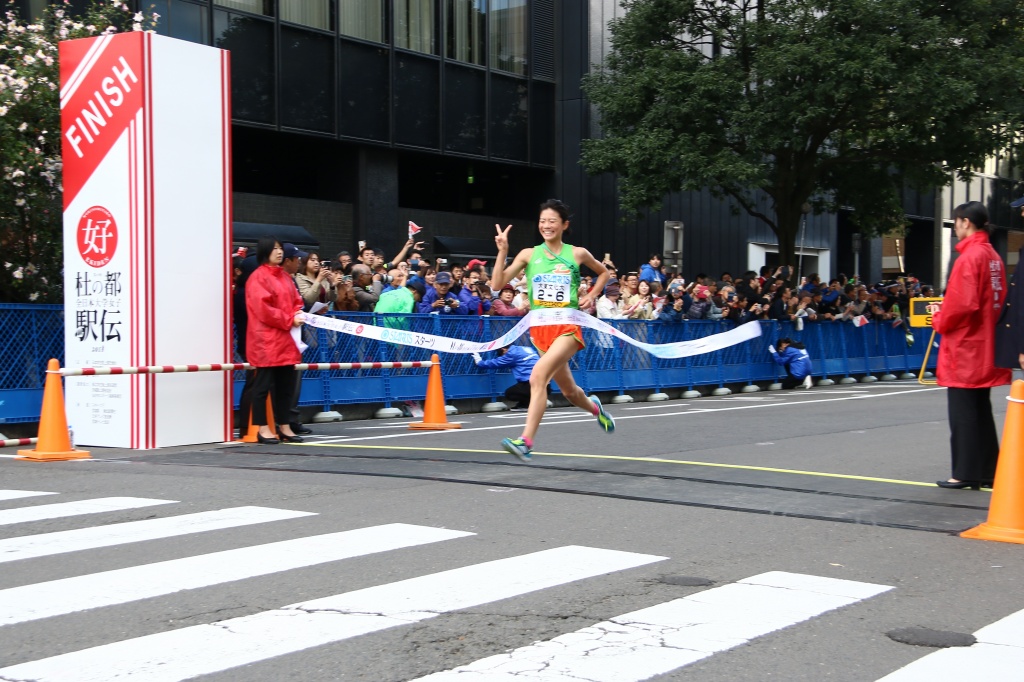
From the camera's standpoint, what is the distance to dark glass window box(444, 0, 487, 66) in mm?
28516

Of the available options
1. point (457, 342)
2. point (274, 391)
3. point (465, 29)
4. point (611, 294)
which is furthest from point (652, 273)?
point (274, 391)

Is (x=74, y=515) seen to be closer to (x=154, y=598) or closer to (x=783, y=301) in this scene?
(x=154, y=598)

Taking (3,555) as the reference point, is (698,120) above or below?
above

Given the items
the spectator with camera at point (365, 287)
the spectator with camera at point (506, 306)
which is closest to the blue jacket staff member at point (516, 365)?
the spectator with camera at point (506, 306)

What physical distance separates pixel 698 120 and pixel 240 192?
10486 millimetres

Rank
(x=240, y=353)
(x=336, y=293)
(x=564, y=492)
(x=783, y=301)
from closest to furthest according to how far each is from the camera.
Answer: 1. (x=564, y=492)
2. (x=240, y=353)
3. (x=336, y=293)
4. (x=783, y=301)

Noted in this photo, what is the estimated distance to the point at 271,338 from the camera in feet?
40.9

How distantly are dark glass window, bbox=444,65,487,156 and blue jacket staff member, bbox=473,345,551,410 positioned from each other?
1058 cm

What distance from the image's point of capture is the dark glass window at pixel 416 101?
89.3 feet

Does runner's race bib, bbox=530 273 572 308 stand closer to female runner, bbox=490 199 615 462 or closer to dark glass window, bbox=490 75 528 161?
female runner, bbox=490 199 615 462

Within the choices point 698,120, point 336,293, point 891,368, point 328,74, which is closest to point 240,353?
point 336,293

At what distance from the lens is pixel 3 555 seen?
260 inches

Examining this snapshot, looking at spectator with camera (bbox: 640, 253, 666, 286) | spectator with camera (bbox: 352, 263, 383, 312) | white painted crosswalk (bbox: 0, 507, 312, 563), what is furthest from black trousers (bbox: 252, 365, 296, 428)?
spectator with camera (bbox: 640, 253, 666, 286)

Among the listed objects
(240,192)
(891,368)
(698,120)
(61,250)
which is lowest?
(891,368)
